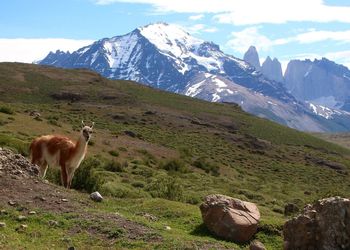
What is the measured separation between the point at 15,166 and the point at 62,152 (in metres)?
1.93

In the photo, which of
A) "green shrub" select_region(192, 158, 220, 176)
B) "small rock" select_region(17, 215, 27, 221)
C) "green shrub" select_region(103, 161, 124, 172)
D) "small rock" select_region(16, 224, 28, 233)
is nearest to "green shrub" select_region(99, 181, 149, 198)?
"small rock" select_region(17, 215, 27, 221)

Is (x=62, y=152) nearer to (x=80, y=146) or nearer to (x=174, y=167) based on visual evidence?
(x=80, y=146)

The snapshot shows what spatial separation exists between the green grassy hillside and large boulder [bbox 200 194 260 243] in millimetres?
435

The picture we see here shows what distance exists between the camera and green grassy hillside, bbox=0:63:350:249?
18.8 m

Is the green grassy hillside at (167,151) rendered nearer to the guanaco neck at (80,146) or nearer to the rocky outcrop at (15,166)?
the guanaco neck at (80,146)

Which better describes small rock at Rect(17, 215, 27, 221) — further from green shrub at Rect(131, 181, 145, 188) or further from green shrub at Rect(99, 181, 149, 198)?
green shrub at Rect(131, 181, 145, 188)

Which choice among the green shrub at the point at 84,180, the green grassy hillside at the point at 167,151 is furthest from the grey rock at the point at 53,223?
the green shrub at the point at 84,180

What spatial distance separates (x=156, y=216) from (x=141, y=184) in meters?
15.1

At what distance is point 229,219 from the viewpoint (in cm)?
1548

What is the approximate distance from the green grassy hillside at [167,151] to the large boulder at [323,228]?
199 cm

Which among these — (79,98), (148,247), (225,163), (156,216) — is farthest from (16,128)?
(79,98)

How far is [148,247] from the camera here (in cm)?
1322

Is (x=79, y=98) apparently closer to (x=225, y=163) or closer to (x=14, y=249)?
(x=225, y=163)

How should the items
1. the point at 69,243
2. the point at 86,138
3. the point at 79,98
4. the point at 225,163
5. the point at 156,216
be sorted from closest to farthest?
1. the point at 69,243
2. the point at 156,216
3. the point at 86,138
4. the point at 225,163
5. the point at 79,98
